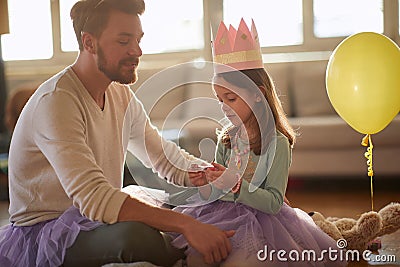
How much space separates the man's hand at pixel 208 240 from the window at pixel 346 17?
3.16 metres

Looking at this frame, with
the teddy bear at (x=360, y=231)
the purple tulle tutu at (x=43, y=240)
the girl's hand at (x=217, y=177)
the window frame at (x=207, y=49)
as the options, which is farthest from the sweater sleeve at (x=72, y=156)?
the window frame at (x=207, y=49)

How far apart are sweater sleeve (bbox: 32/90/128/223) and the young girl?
27 cm

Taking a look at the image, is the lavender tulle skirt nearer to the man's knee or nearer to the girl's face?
the man's knee

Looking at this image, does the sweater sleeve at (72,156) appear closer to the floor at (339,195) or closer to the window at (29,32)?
the floor at (339,195)

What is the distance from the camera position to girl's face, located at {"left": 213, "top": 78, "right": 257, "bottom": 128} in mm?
1735

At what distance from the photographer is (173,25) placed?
188 inches

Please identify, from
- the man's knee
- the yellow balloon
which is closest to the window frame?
the yellow balloon

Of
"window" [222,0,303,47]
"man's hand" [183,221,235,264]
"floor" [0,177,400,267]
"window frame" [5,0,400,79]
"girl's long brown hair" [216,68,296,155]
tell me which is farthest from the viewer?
"window" [222,0,303,47]

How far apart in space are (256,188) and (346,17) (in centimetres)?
304

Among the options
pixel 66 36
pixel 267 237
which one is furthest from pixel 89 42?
pixel 66 36

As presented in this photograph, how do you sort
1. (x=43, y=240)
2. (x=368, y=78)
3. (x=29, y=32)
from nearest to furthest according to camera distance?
(x=43, y=240), (x=368, y=78), (x=29, y=32)

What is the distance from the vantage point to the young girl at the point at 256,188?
1.67 m

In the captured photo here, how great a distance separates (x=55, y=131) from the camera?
5.20 feet

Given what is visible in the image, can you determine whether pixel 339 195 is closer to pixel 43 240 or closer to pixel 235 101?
pixel 235 101
